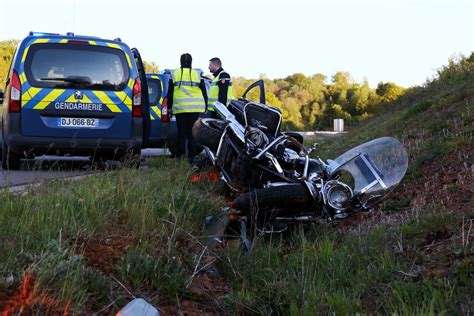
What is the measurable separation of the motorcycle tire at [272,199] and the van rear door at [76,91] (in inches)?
156

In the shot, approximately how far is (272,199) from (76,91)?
430cm

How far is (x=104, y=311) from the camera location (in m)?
3.16

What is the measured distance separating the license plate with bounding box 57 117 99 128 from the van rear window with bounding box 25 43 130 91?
1.32 feet

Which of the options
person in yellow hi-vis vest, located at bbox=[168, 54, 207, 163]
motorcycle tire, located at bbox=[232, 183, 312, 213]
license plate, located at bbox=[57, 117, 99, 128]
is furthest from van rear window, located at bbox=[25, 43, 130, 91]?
motorcycle tire, located at bbox=[232, 183, 312, 213]

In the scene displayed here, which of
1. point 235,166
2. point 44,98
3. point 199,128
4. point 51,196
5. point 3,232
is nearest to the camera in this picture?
point 3,232

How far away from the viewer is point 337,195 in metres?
5.27

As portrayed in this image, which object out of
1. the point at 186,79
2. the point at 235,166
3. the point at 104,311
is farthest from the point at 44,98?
the point at 104,311

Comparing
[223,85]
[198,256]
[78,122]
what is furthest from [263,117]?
[223,85]

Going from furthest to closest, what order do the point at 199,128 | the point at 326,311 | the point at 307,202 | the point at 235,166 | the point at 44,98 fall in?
the point at 44,98, the point at 199,128, the point at 235,166, the point at 307,202, the point at 326,311

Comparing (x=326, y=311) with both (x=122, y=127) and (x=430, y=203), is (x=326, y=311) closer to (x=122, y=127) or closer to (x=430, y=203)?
(x=430, y=203)

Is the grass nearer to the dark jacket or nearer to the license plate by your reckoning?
the license plate

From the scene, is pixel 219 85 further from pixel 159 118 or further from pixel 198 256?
pixel 198 256

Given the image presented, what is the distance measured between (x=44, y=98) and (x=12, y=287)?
5.52m

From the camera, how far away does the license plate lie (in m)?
8.33
